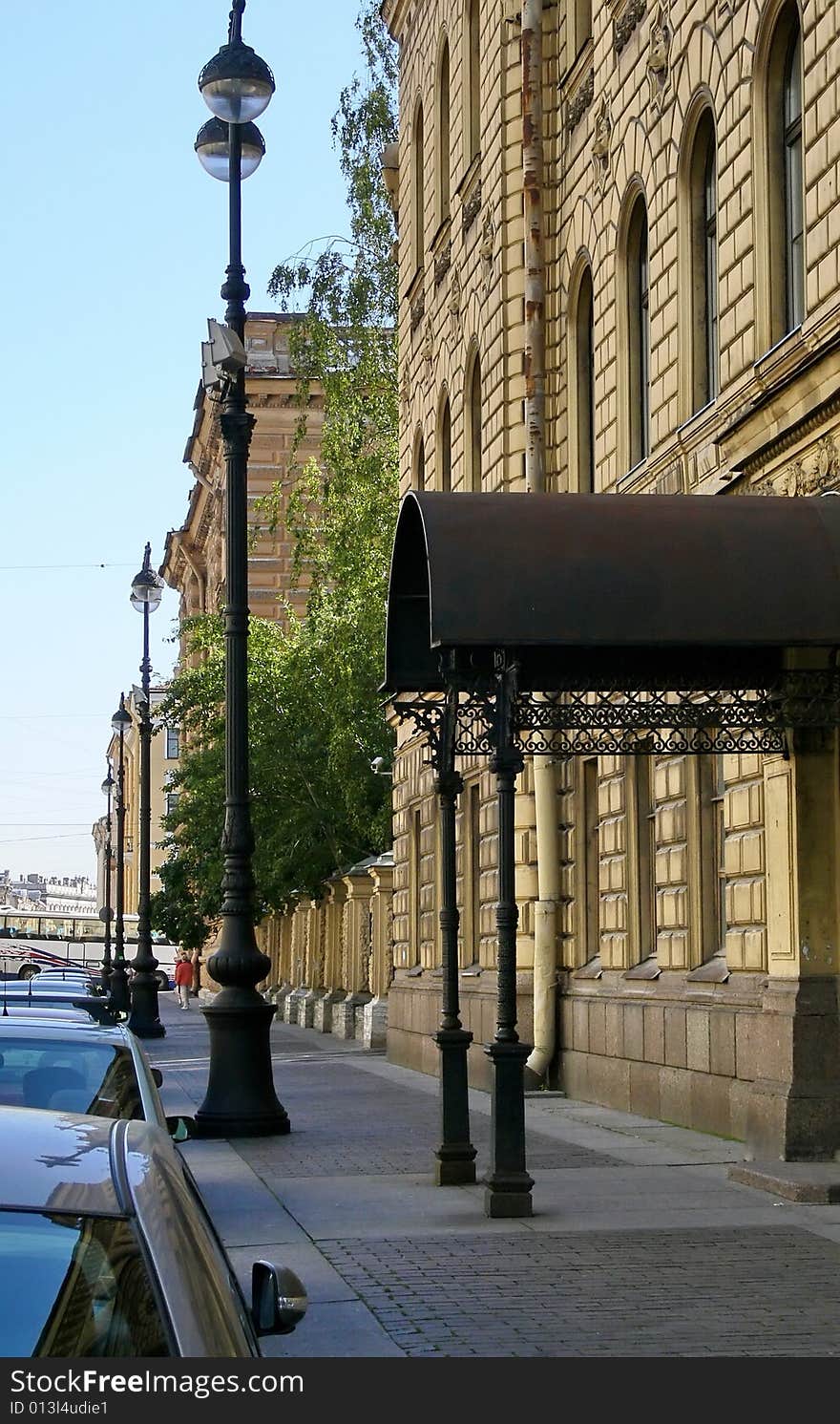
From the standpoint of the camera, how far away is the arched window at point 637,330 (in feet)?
66.4

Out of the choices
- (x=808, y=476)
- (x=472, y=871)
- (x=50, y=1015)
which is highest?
(x=808, y=476)

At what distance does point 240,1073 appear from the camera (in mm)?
17203

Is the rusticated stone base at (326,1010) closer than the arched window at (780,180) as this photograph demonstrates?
No

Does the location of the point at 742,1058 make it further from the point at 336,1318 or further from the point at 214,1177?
the point at 336,1318

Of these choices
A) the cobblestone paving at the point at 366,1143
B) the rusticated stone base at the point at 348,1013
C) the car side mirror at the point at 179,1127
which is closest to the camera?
the car side mirror at the point at 179,1127

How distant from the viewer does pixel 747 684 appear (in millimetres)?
14211

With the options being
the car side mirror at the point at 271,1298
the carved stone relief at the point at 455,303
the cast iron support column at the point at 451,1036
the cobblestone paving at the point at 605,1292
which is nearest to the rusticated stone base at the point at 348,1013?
the carved stone relief at the point at 455,303

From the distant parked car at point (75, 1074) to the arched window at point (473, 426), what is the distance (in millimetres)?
18908

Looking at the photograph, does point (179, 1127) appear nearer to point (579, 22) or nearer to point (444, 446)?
point (579, 22)

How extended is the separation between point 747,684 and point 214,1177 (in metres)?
4.94

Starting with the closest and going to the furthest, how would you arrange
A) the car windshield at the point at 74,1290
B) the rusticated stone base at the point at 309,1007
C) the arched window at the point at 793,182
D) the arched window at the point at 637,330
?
the car windshield at the point at 74,1290 < the arched window at the point at 793,182 < the arched window at the point at 637,330 < the rusticated stone base at the point at 309,1007

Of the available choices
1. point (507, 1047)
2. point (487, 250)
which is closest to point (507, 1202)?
point (507, 1047)

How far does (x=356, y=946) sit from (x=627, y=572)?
2725 cm

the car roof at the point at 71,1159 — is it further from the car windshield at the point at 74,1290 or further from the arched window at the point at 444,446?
the arched window at the point at 444,446
